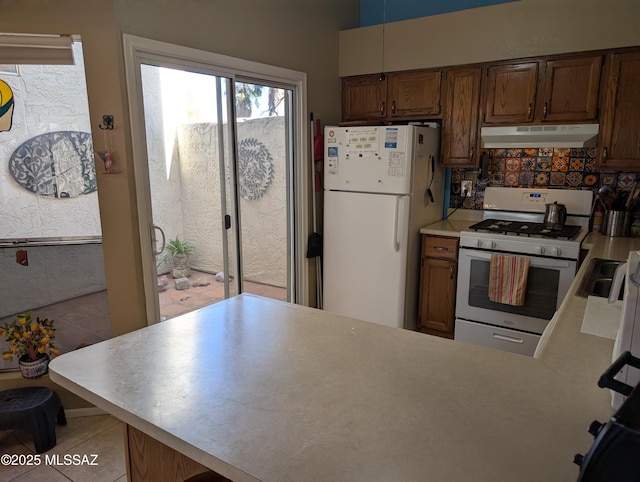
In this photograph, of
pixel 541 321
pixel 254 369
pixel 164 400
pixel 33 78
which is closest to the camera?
pixel 164 400

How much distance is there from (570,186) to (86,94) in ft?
10.9

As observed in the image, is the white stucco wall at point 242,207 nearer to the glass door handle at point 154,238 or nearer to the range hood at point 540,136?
the glass door handle at point 154,238

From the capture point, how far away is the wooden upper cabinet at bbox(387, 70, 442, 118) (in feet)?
11.1

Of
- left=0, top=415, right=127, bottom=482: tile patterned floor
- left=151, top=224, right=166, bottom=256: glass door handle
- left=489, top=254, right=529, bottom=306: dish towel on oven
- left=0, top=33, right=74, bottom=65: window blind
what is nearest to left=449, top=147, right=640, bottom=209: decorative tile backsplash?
left=489, top=254, right=529, bottom=306: dish towel on oven

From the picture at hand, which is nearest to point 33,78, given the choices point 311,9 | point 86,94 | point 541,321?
point 86,94

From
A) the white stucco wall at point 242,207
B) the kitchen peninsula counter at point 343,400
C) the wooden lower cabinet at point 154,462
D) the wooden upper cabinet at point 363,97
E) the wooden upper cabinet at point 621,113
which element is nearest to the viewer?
the kitchen peninsula counter at point 343,400

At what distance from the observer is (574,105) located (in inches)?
115

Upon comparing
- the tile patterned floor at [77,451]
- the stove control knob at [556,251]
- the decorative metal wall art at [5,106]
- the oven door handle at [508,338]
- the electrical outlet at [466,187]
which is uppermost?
the decorative metal wall art at [5,106]

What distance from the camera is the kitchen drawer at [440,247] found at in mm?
3215

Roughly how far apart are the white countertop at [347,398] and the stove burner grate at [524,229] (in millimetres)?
1596

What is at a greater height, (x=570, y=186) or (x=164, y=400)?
(x=570, y=186)

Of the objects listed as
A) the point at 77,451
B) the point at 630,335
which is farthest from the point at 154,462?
the point at 77,451

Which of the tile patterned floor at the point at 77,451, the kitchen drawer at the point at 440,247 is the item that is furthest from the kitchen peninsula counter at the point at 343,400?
the kitchen drawer at the point at 440,247

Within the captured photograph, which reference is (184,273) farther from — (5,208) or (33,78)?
(33,78)
